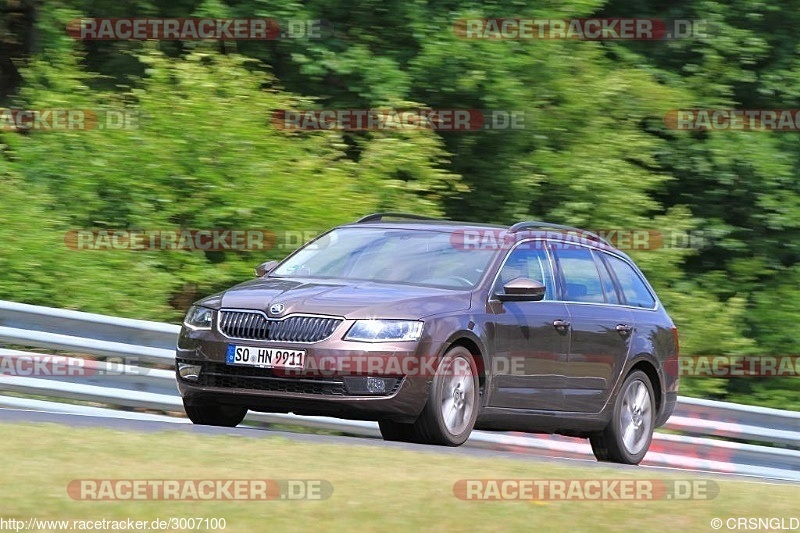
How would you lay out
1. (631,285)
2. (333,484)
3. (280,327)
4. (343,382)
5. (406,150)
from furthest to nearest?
(406,150), (631,285), (280,327), (343,382), (333,484)

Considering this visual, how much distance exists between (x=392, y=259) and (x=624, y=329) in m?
2.26

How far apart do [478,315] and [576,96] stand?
10.6 m

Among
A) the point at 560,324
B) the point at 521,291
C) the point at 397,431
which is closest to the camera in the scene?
the point at 397,431

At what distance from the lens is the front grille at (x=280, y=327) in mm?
9773

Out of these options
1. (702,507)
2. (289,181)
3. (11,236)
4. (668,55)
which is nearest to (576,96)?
(668,55)

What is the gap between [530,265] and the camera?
37.2 feet

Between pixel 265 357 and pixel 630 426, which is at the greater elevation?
pixel 265 357

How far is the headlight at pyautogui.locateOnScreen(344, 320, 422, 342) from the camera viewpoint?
31.9 feet

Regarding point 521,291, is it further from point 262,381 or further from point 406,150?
point 406,150

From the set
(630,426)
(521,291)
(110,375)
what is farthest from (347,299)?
(630,426)

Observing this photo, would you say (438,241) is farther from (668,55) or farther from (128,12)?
(668,55)

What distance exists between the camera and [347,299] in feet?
32.8

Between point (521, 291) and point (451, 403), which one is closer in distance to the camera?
point (451, 403)

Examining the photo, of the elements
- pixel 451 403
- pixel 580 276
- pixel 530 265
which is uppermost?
pixel 530 265
